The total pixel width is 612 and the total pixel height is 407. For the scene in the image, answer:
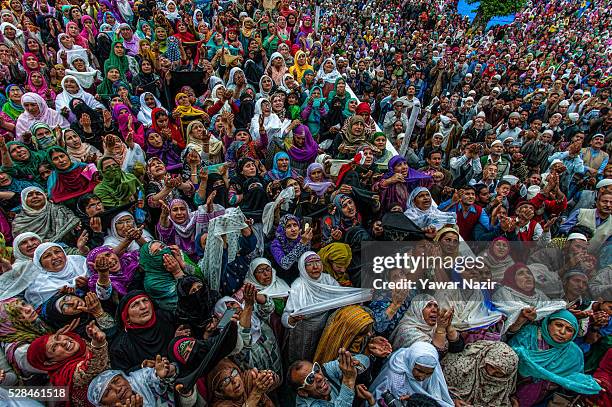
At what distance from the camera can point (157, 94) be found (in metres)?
5.65

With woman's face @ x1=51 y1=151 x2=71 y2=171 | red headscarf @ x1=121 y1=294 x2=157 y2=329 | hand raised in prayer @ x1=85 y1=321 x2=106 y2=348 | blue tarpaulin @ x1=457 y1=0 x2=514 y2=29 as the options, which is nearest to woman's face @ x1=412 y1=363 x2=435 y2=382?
red headscarf @ x1=121 y1=294 x2=157 y2=329

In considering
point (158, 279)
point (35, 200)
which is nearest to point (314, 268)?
point (158, 279)

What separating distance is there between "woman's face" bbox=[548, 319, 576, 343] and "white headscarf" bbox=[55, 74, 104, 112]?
5.83m

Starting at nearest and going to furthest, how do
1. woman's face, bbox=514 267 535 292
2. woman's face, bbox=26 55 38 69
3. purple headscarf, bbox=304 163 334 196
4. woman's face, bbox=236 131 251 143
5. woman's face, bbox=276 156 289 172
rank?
woman's face, bbox=514 267 535 292, purple headscarf, bbox=304 163 334 196, woman's face, bbox=276 156 289 172, woman's face, bbox=236 131 251 143, woman's face, bbox=26 55 38 69

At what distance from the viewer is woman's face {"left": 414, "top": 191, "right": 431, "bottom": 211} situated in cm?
373

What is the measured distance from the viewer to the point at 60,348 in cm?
208

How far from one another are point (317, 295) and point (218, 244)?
907 millimetres

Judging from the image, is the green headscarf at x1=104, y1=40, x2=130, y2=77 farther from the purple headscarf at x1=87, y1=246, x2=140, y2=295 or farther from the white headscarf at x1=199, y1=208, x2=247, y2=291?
the white headscarf at x1=199, y1=208, x2=247, y2=291

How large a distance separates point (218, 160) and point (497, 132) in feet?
16.4

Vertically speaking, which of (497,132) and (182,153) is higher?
(497,132)

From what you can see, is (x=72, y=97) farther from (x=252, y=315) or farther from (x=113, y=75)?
(x=252, y=315)

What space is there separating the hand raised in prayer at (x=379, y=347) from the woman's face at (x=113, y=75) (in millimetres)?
5301

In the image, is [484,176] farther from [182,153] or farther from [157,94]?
[157,94]

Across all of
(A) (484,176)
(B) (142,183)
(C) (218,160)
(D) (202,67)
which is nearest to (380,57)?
(D) (202,67)
